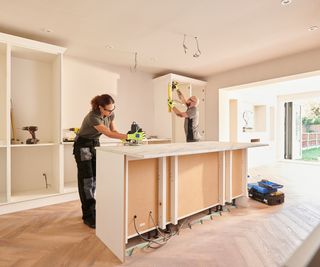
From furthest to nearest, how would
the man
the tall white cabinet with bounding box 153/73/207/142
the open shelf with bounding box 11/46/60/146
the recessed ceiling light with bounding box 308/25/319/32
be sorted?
the tall white cabinet with bounding box 153/73/207/142 < the man < the open shelf with bounding box 11/46/60/146 < the recessed ceiling light with bounding box 308/25/319/32

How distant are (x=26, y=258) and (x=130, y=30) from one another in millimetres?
2712

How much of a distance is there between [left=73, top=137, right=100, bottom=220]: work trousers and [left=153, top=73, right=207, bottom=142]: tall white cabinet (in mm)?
2341

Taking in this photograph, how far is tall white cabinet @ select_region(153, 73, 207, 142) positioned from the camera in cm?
447

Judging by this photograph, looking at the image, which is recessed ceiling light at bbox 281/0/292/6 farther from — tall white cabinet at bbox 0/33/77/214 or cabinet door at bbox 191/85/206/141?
cabinet door at bbox 191/85/206/141

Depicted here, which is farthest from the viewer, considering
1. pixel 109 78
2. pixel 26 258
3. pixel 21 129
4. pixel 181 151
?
pixel 109 78

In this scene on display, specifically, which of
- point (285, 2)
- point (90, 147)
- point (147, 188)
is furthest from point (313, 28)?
point (90, 147)

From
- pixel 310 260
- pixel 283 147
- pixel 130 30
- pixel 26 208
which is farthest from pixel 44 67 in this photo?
pixel 283 147

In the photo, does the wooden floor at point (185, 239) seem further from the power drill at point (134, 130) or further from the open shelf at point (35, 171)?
the power drill at point (134, 130)

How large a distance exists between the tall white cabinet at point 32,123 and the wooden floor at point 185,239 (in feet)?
0.92

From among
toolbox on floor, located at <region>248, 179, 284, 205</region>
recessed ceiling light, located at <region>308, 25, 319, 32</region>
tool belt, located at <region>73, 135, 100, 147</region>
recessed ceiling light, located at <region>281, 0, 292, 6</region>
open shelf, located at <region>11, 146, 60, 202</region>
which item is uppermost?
recessed ceiling light, located at <region>308, 25, 319, 32</region>

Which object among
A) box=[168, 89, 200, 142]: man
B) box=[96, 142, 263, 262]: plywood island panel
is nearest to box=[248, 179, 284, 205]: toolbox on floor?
box=[96, 142, 263, 262]: plywood island panel

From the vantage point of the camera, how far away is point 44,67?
3396mm

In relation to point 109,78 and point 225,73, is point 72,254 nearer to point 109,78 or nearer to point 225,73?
point 109,78

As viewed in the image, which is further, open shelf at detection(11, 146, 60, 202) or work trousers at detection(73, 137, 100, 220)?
open shelf at detection(11, 146, 60, 202)
